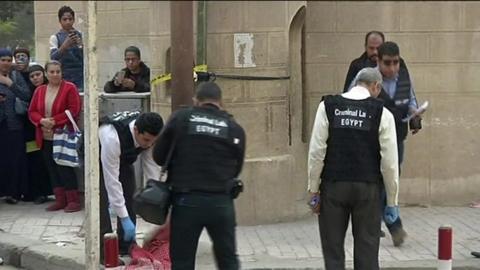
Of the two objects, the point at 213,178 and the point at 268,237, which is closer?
the point at 213,178

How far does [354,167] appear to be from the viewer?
5961 mm

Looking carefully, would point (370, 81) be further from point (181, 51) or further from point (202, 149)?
point (181, 51)

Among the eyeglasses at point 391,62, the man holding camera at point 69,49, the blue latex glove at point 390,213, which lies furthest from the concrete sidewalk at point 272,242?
the man holding camera at point 69,49

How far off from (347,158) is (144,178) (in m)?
2.18

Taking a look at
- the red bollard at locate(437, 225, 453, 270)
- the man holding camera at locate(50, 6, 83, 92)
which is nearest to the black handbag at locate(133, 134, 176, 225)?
the red bollard at locate(437, 225, 453, 270)

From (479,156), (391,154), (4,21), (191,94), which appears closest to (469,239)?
(479,156)

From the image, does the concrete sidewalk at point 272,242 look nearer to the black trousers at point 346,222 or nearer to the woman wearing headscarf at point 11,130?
the woman wearing headscarf at point 11,130

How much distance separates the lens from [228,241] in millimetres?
5535

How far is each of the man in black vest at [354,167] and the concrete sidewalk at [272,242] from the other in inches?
41.2

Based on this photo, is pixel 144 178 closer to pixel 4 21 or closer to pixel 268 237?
pixel 268 237

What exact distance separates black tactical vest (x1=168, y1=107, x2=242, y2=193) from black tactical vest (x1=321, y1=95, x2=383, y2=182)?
2.91ft

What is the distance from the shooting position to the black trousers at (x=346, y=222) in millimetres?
6020

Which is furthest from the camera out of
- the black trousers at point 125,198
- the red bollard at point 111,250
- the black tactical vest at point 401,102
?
the black tactical vest at point 401,102

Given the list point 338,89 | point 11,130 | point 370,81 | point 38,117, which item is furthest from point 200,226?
point 11,130
